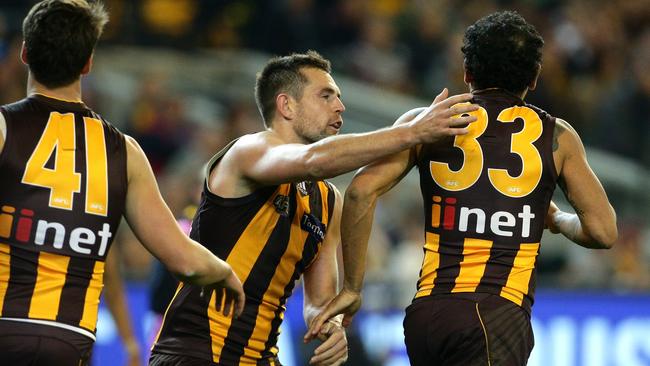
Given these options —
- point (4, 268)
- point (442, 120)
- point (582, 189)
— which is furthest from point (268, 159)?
point (582, 189)

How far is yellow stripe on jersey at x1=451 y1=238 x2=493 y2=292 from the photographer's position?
4.73 meters

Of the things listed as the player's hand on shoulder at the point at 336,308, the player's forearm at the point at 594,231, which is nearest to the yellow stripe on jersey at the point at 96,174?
the player's hand on shoulder at the point at 336,308

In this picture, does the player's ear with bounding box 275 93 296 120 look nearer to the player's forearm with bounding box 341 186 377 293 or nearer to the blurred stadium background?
the player's forearm with bounding box 341 186 377 293

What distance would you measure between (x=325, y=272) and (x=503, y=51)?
1432 mm

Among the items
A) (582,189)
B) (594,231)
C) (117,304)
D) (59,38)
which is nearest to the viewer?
(59,38)

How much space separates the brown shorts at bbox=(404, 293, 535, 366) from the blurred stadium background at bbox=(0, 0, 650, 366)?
15.3 ft

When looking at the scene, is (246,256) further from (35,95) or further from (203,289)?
(35,95)

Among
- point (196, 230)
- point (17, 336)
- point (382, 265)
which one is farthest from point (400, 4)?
point (17, 336)

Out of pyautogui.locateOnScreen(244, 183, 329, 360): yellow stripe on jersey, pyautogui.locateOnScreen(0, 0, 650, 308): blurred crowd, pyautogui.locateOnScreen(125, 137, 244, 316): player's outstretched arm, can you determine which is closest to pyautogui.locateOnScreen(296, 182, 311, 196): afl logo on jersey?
pyautogui.locateOnScreen(244, 183, 329, 360): yellow stripe on jersey

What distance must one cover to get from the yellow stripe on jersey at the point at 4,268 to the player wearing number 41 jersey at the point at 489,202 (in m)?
1.50

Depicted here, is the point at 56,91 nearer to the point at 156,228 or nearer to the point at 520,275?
the point at 156,228

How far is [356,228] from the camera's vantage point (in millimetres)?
4902

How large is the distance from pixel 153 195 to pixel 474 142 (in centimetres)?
139

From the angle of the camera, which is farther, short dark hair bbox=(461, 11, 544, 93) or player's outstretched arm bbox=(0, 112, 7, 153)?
short dark hair bbox=(461, 11, 544, 93)
